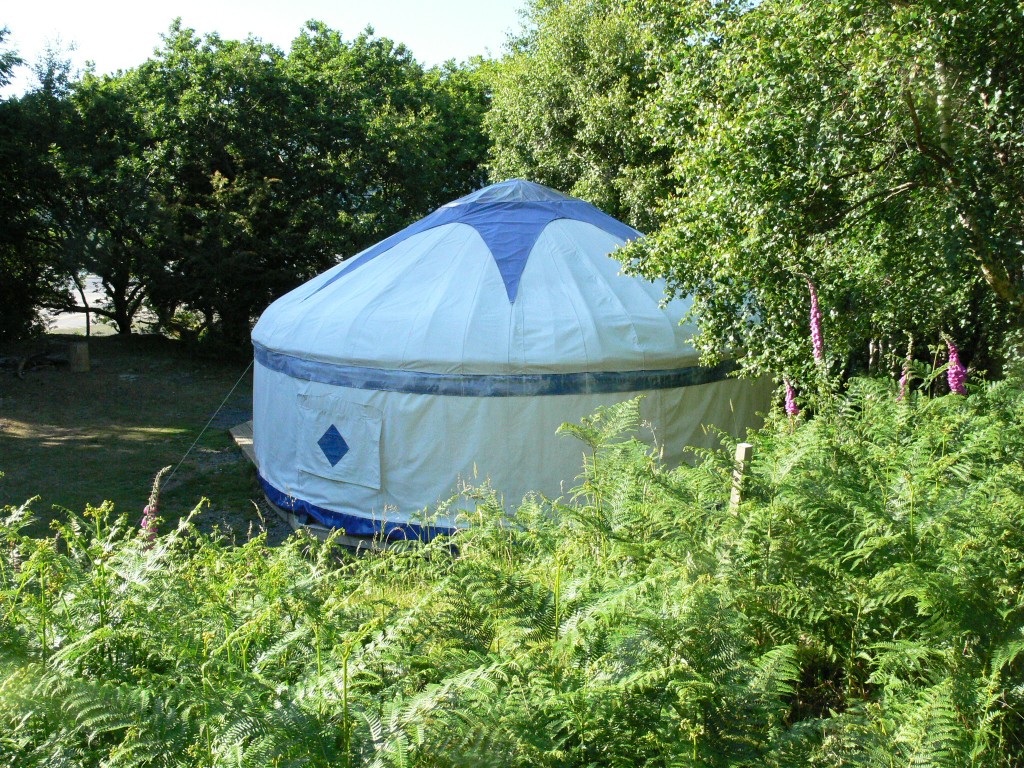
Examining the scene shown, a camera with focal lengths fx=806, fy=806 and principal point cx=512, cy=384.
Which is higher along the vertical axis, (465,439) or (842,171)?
(842,171)

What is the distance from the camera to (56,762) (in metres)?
1.59

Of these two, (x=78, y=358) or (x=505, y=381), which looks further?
(x=78, y=358)

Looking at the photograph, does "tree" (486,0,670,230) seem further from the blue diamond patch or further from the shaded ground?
the shaded ground

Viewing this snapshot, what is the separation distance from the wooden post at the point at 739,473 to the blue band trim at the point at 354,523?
354cm

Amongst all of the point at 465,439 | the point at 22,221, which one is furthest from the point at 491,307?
the point at 22,221

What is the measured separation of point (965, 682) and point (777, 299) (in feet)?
10.6

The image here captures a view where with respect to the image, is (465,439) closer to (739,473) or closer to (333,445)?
(333,445)

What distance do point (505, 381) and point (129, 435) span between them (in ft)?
18.9

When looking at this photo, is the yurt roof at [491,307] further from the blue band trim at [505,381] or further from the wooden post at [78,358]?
the wooden post at [78,358]

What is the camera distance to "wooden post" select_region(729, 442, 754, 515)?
8.99ft

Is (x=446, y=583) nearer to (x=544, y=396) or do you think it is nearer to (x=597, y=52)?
(x=544, y=396)

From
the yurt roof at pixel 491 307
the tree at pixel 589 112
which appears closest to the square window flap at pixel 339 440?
the yurt roof at pixel 491 307

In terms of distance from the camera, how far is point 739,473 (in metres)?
2.88

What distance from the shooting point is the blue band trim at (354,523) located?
6.35 m
